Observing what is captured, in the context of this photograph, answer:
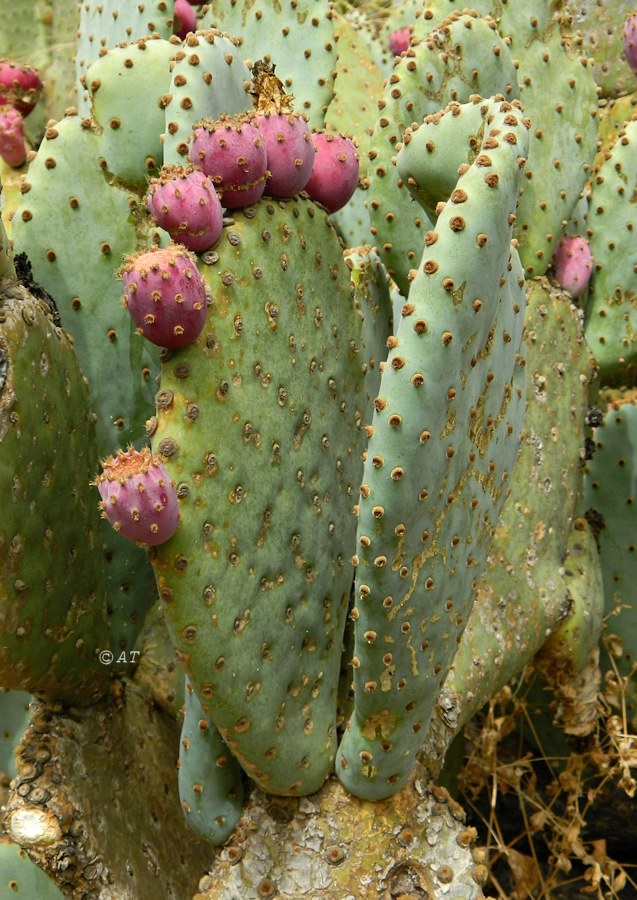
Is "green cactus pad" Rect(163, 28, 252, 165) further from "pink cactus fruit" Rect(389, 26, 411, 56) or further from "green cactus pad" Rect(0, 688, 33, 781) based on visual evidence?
"pink cactus fruit" Rect(389, 26, 411, 56)

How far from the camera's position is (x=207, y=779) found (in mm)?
1514

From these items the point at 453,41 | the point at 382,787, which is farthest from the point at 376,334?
the point at 382,787

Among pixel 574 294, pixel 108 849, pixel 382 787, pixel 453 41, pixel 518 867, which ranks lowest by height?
pixel 518 867

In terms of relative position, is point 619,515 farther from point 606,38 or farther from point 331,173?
point 606,38

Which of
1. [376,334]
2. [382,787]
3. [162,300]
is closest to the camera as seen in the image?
[162,300]

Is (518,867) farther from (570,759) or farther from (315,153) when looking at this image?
(315,153)

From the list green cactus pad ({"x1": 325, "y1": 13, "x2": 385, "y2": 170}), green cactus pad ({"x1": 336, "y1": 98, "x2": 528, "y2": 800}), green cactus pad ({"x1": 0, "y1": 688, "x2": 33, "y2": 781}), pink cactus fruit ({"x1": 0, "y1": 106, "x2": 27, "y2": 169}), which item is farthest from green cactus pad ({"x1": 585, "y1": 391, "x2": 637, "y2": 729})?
pink cactus fruit ({"x1": 0, "y1": 106, "x2": 27, "y2": 169})

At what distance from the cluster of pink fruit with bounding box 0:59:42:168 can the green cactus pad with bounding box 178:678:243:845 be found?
1.62 metres

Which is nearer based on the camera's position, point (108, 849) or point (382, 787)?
point (382, 787)

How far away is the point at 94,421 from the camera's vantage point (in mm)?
1665

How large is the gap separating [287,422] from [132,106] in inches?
24.8

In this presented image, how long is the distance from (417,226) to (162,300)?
0.80 m

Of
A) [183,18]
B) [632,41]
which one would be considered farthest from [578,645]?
[183,18]

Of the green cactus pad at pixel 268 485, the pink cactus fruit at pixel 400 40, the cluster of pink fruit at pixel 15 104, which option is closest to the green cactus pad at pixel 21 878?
the green cactus pad at pixel 268 485
